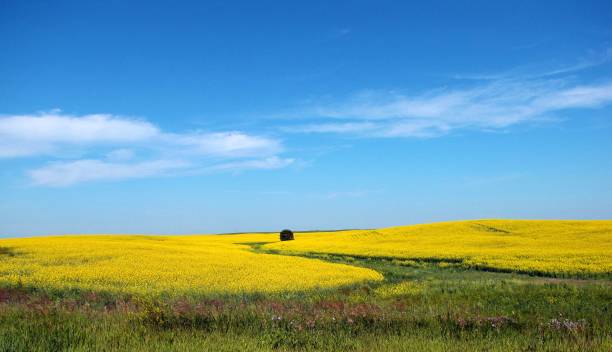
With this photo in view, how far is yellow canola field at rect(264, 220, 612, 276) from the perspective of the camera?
82.8 ft

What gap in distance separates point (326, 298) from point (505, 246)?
81.6 ft

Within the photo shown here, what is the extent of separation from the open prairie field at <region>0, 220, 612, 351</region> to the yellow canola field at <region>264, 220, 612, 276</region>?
13cm

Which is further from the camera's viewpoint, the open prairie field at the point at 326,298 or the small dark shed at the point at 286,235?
the small dark shed at the point at 286,235

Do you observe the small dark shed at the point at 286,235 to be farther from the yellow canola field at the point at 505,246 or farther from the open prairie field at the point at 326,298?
the open prairie field at the point at 326,298

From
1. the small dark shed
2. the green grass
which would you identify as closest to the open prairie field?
the green grass

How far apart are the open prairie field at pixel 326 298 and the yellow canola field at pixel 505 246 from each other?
0.43 feet

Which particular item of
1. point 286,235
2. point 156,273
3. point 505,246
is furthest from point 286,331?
point 286,235

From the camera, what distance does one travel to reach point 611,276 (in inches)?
862

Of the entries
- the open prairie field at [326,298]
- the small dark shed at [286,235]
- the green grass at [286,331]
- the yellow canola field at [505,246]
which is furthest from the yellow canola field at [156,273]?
the small dark shed at [286,235]

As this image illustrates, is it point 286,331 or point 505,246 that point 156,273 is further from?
point 505,246

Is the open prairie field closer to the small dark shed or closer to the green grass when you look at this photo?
the green grass

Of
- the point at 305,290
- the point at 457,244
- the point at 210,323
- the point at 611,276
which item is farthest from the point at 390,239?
the point at 210,323

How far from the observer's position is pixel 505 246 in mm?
34594

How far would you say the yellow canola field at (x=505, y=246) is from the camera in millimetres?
25234
